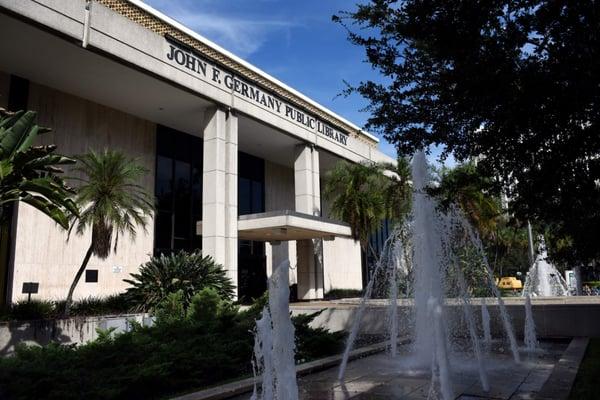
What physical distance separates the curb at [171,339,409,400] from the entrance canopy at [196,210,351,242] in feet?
37.5

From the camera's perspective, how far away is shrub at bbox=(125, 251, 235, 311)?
18.6 meters

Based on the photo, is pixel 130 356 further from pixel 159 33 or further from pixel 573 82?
pixel 159 33

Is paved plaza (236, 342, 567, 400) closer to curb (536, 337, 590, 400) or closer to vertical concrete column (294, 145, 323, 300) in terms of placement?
curb (536, 337, 590, 400)

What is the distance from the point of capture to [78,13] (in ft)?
56.6

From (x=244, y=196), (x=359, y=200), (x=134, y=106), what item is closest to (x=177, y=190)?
(x=134, y=106)

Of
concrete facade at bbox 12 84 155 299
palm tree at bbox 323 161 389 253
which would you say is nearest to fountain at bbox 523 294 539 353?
concrete facade at bbox 12 84 155 299

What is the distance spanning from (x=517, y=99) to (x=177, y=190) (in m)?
21.5

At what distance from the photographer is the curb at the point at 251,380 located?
24.5ft

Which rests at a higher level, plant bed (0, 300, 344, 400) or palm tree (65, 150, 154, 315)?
palm tree (65, 150, 154, 315)

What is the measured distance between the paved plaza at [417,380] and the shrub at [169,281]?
956 centimetres

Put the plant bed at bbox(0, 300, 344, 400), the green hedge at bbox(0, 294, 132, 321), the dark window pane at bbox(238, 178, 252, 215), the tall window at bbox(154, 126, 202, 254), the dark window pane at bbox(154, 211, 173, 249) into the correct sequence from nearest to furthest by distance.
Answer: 1. the plant bed at bbox(0, 300, 344, 400)
2. the green hedge at bbox(0, 294, 132, 321)
3. the dark window pane at bbox(154, 211, 173, 249)
4. the tall window at bbox(154, 126, 202, 254)
5. the dark window pane at bbox(238, 178, 252, 215)

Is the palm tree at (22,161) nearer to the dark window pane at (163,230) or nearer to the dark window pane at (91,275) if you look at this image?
the dark window pane at (91,275)

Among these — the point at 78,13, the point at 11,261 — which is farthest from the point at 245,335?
the point at 78,13

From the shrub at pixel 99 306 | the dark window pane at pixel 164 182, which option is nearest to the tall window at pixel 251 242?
the dark window pane at pixel 164 182
